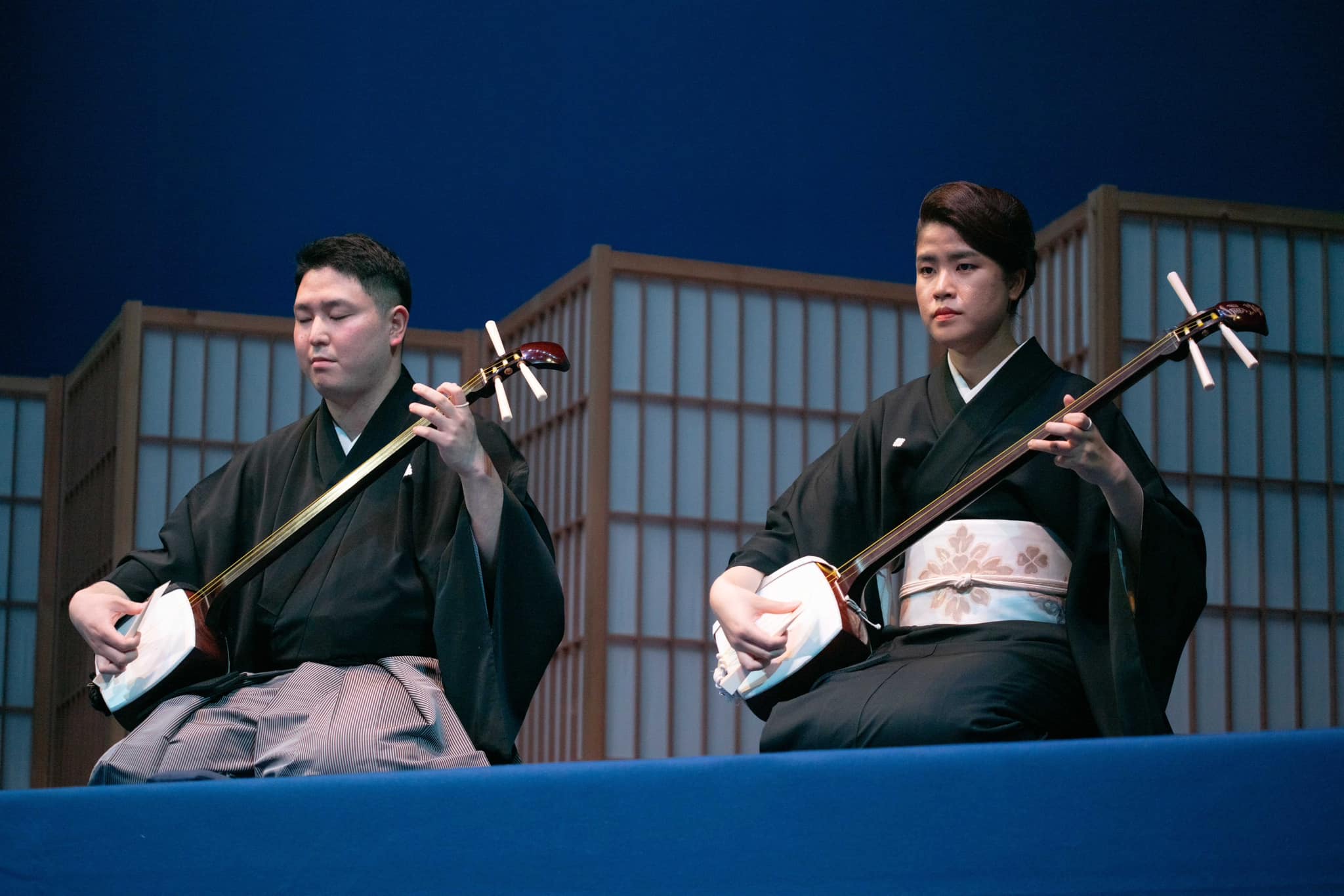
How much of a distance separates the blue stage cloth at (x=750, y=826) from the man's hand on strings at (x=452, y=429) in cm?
70

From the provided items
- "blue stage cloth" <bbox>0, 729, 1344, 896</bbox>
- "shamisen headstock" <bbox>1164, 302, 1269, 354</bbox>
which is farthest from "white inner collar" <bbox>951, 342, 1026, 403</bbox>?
"blue stage cloth" <bbox>0, 729, 1344, 896</bbox>

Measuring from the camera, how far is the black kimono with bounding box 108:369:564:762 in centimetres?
312

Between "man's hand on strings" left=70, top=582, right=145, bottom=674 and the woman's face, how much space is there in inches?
57.3

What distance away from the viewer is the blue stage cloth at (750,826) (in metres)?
2.14

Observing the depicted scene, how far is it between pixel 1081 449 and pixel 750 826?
77 centimetres

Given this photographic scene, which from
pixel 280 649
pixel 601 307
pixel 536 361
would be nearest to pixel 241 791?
pixel 280 649

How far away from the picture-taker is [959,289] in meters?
3.10

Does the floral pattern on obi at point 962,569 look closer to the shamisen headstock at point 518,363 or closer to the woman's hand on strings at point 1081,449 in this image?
the woman's hand on strings at point 1081,449

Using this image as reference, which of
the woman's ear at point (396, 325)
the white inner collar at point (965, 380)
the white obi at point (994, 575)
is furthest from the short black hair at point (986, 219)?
the woman's ear at point (396, 325)

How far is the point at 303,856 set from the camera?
2496mm

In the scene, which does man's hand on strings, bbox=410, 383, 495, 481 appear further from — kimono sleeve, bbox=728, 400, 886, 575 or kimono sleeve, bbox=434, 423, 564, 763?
kimono sleeve, bbox=728, 400, 886, 575

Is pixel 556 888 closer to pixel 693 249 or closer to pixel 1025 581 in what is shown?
pixel 1025 581

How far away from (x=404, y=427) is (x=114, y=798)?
0.99 metres

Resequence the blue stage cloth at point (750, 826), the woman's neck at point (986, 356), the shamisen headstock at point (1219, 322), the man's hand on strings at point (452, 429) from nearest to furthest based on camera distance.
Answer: the blue stage cloth at point (750, 826), the shamisen headstock at point (1219, 322), the man's hand on strings at point (452, 429), the woman's neck at point (986, 356)
